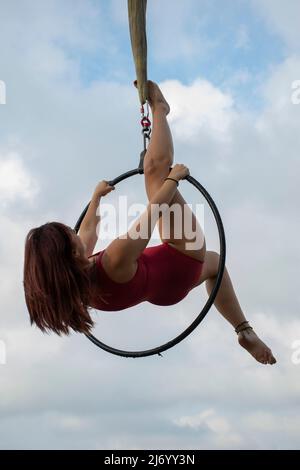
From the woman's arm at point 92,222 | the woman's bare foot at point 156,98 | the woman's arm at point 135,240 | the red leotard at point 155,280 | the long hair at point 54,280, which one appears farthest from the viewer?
the woman's arm at point 92,222

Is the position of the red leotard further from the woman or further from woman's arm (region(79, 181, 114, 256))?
woman's arm (region(79, 181, 114, 256))

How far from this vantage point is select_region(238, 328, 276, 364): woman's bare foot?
25.4ft

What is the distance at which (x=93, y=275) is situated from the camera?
253 inches

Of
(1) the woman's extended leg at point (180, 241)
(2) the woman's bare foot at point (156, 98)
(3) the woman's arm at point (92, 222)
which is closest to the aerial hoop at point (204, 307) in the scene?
(1) the woman's extended leg at point (180, 241)

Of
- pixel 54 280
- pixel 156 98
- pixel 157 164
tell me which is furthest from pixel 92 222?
pixel 54 280

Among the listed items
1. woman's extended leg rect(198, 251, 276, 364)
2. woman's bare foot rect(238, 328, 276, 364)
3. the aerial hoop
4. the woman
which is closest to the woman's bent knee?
the woman

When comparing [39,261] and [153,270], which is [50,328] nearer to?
[39,261]

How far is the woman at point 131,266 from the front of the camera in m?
6.13

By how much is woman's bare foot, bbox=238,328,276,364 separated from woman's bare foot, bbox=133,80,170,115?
2.49 meters

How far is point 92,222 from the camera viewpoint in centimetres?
776

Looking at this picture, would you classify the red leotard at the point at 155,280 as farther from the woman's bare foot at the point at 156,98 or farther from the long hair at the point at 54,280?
the woman's bare foot at the point at 156,98

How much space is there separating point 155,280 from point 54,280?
43.8 inches

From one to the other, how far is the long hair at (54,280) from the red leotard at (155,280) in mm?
296

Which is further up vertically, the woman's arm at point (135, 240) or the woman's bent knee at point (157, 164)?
the woman's bent knee at point (157, 164)
